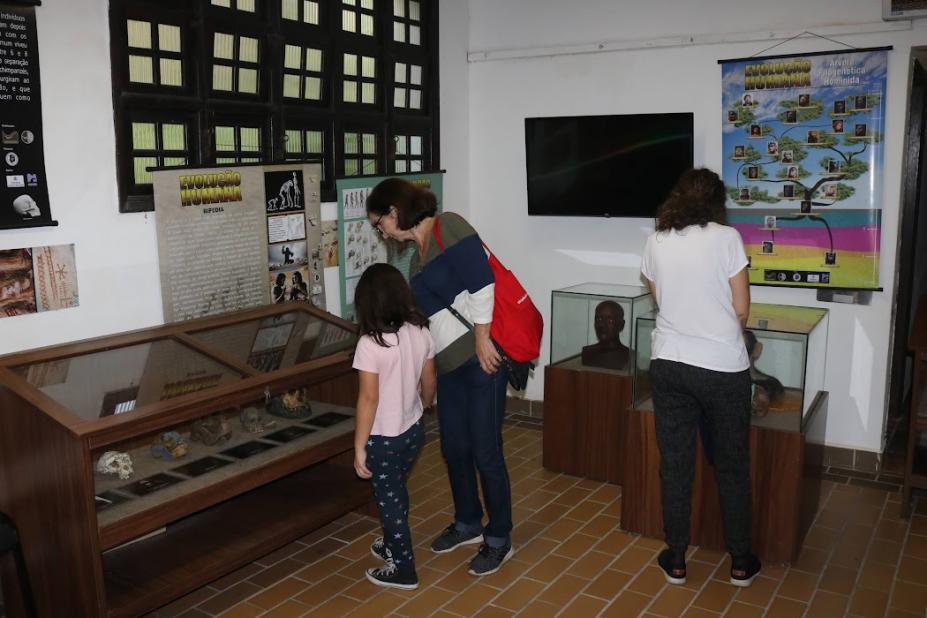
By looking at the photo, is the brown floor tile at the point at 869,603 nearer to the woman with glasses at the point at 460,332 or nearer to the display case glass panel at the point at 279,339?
the woman with glasses at the point at 460,332

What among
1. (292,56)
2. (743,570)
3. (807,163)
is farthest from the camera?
(807,163)

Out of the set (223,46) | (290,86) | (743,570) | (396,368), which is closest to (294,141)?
(290,86)

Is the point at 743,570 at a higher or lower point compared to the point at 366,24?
lower

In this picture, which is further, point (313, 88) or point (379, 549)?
point (313, 88)

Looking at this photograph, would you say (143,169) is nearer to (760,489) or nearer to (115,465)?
(115,465)

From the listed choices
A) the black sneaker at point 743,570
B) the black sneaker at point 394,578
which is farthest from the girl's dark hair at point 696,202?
the black sneaker at point 394,578

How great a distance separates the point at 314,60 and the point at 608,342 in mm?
2472

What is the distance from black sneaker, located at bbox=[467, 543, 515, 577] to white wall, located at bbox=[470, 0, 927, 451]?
2668 millimetres

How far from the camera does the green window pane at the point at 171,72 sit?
Answer: 14.3 ft

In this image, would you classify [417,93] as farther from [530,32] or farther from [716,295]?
[716,295]

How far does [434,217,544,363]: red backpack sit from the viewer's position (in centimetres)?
390

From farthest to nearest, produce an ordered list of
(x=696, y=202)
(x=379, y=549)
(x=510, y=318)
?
1. (x=379, y=549)
2. (x=510, y=318)
3. (x=696, y=202)

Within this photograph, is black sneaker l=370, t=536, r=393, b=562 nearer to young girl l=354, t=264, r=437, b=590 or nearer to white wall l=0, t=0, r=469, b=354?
young girl l=354, t=264, r=437, b=590

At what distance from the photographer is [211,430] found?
13.4ft
